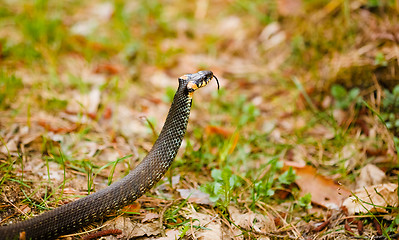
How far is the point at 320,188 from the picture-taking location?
4.21 m

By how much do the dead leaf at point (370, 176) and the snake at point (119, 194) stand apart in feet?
7.76

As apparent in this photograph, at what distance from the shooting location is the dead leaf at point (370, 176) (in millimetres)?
4277

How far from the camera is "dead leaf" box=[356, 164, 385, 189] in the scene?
14.0 ft

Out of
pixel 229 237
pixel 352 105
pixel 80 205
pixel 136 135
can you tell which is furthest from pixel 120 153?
pixel 352 105

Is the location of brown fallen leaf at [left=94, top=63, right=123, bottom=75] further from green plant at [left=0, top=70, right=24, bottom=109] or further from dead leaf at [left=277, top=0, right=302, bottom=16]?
dead leaf at [left=277, top=0, right=302, bottom=16]

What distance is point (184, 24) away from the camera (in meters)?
7.97

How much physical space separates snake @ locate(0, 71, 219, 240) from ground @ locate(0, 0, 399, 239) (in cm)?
22

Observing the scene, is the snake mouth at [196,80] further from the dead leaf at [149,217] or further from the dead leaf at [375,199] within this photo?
the dead leaf at [375,199]

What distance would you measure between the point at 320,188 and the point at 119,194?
95.8 inches

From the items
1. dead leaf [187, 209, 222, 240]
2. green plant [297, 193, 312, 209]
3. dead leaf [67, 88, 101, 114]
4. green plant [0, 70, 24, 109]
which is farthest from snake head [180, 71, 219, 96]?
green plant [0, 70, 24, 109]

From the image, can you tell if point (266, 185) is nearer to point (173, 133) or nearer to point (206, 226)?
point (206, 226)

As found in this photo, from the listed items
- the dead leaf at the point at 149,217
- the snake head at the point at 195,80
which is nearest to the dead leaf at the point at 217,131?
the snake head at the point at 195,80

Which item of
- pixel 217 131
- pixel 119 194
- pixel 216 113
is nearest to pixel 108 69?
pixel 216 113

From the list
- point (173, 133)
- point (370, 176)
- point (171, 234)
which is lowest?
point (370, 176)
